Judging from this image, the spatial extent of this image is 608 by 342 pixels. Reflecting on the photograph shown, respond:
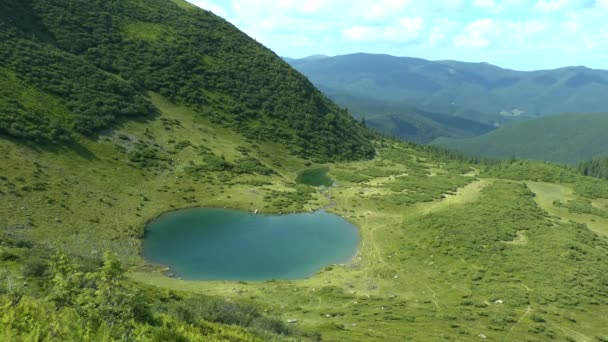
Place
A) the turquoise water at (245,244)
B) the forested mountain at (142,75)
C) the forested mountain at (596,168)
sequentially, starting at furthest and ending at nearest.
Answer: the forested mountain at (596,168), the forested mountain at (142,75), the turquoise water at (245,244)

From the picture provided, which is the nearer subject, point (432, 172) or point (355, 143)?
point (432, 172)

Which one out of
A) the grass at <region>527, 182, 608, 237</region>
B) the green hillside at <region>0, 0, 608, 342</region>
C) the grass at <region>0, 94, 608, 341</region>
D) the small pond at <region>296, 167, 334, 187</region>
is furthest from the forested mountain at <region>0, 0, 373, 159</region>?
the grass at <region>527, 182, 608, 237</region>

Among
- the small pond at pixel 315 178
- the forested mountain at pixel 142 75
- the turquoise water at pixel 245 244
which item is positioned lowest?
the turquoise water at pixel 245 244

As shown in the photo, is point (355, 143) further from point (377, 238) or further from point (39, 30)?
point (39, 30)

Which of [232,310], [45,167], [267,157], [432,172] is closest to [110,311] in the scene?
[232,310]

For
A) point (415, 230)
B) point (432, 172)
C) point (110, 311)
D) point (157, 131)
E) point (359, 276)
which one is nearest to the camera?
point (110, 311)

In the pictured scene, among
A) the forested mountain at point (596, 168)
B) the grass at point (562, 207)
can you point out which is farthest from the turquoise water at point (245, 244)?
the forested mountain at point (596, 168)

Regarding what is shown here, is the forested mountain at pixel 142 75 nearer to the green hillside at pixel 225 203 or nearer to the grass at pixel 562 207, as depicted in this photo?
the green hillside at pixel 225 203

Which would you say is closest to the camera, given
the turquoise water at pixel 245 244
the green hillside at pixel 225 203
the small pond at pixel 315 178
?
the green hillside at pixel 225 203
